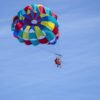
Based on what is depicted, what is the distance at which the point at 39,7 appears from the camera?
14188cm

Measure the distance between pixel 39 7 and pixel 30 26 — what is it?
8.05 feet

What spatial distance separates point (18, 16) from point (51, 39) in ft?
15.0

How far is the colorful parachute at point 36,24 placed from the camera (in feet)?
465

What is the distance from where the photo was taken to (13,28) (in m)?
142

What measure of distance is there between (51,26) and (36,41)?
2.56 m

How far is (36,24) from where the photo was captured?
142625 mm

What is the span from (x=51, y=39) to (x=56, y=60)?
249 centimetres

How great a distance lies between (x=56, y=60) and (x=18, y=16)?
21.7 ft

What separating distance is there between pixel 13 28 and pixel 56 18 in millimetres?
5059

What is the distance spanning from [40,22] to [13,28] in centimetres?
315

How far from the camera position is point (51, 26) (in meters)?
142

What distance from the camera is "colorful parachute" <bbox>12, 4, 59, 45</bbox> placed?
14175 cm

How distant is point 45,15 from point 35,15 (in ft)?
3.74

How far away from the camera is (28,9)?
141875 mm
